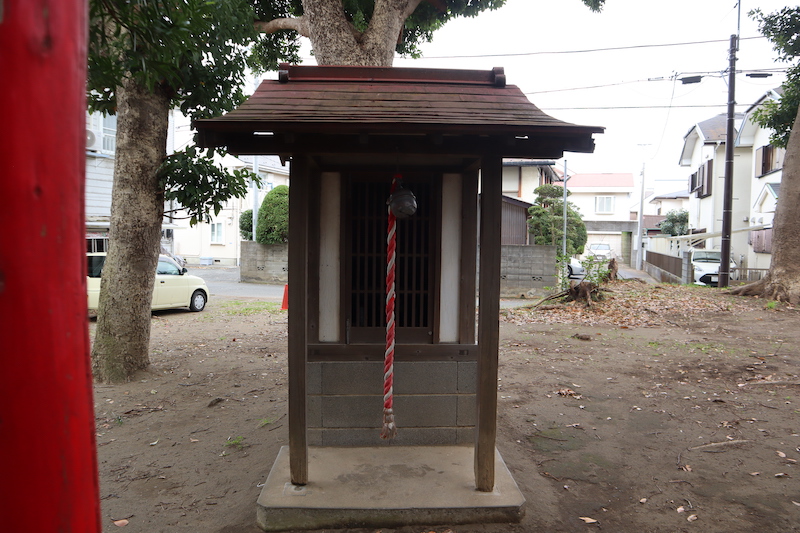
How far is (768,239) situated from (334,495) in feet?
85.4

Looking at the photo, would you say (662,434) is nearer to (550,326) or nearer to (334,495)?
(334,495)

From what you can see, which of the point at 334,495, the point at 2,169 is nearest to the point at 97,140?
the point at 334,495

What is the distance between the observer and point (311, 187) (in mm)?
5031

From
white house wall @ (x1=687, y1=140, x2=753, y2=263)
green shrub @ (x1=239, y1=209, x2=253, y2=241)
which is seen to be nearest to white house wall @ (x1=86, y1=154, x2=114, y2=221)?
green shrub @ (x1=239, y1=209, x2=253, y2=241)

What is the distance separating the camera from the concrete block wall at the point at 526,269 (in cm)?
2241

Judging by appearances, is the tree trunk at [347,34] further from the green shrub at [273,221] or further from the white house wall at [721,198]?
the white house wall at [721,198]

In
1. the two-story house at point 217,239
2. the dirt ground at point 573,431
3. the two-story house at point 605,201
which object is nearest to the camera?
the dirt ground at point 573,431

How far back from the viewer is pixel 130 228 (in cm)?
768

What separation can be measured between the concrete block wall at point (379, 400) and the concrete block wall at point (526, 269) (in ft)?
57.5

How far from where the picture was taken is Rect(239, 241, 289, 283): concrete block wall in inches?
1025

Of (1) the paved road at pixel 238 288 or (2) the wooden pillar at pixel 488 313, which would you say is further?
(1) the paved road at pixel 238 288

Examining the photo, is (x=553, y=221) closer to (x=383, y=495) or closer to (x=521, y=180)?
(x=521, y=180)

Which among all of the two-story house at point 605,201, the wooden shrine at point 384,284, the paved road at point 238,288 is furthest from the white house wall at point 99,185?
the two-story house at point 605,201

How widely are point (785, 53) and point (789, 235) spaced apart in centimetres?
557
